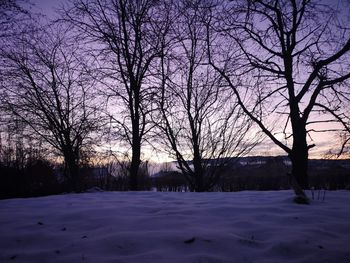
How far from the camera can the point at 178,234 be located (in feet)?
8.88

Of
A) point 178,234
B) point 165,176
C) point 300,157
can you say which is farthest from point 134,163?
point 165,176

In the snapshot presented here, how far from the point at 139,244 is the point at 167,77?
338 inches

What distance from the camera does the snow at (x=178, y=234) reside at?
231cm

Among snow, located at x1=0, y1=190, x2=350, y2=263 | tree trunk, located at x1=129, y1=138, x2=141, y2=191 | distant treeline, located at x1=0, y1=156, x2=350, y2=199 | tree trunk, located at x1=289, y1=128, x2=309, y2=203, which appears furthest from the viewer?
distant treeline, located at x1=0, y1=156, x2=350, y2=199

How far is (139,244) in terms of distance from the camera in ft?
8.25

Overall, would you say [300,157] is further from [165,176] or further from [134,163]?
[165,176]

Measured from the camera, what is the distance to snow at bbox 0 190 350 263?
2311mm

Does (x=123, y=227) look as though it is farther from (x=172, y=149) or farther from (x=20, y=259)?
(x=172, y=149)

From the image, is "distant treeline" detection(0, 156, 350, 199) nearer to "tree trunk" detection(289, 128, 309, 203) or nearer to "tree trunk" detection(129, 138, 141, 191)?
"tree trunk" detection(289, 128, 309, 203)

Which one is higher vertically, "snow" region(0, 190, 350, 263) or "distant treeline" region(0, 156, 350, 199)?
"distant treeline" region(0, 156, 350, 199)

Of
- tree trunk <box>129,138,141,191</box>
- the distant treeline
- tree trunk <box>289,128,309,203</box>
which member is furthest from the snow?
tree trunk <box>129,138,141,191</box>

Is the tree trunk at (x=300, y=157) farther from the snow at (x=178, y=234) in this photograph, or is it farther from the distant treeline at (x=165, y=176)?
the snow at (x=178, y=234)

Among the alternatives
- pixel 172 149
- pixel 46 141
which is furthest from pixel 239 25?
pixel 46 141

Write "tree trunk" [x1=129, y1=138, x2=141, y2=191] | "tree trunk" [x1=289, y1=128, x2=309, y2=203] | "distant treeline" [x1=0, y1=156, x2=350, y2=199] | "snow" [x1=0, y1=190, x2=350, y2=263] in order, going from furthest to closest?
"distant treeline" [x1=0, y1=156, x2=350, y2=199] < "tree trunk" [x1=129, y1=138, x2=141, y2=191] < "tree trunk" [x1=289, y1=128, x2=309, y2=203] < "snow" [x1=0, y1=190, x2=350, y2=263]
